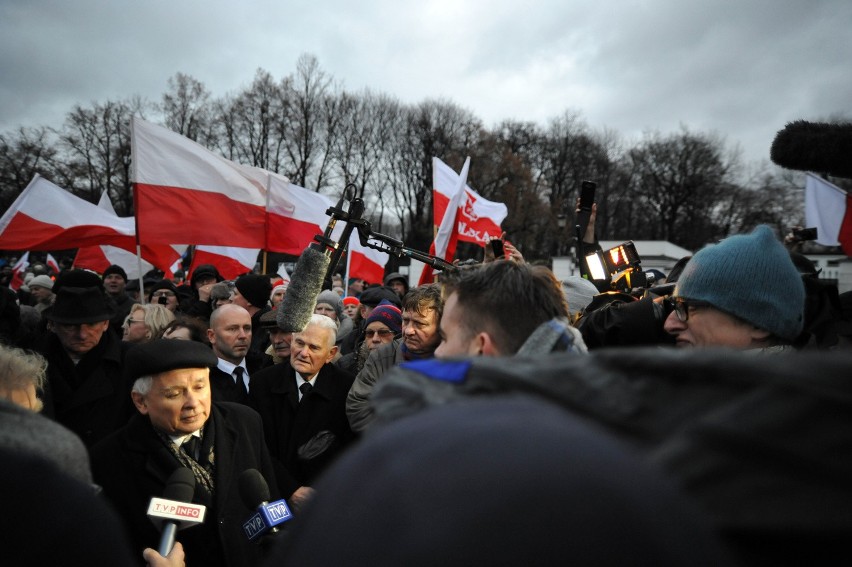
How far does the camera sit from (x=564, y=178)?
61.4 m

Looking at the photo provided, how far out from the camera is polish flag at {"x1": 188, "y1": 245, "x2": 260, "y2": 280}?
34.6 feet

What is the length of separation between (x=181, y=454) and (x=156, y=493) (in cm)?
21

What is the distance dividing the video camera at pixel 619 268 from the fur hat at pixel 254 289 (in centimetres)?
364

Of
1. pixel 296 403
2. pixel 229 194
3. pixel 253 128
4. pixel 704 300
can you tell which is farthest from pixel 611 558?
pixel 253 128

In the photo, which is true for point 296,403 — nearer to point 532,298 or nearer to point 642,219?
point 532,298

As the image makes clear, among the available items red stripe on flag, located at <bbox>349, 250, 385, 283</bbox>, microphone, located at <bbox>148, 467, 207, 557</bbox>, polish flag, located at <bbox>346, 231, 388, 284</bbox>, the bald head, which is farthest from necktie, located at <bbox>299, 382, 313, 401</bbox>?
red stripe on flag, located at <bbox>349, 250, 385, 283</bbox>

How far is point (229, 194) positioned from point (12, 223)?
344cm

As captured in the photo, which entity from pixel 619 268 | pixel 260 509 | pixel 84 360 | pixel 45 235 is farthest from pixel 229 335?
pixel 45 235

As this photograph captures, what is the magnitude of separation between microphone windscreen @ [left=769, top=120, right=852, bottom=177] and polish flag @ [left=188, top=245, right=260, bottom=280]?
32.3 ft

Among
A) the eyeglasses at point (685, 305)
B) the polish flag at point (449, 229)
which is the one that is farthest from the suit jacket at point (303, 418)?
the polish flag at point (449, 229)

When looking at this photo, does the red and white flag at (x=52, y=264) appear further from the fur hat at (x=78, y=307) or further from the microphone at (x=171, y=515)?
the microphone at (x=171, y=515)

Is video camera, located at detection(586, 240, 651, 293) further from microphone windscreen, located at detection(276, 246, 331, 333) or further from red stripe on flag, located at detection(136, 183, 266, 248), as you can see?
red stripe on flag, located at detection(136, 183, 266, 248)

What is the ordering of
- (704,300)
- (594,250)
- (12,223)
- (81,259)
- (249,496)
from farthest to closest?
(81,259), (12,223), (594,250), (249,496), (704,300)

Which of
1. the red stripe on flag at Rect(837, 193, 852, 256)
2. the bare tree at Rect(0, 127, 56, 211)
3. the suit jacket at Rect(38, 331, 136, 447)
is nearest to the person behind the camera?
the suit jacket at Rect(38, 331, 136, 447)
